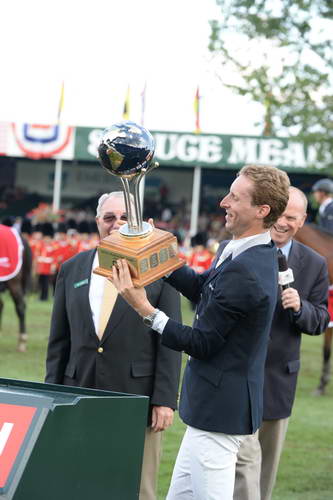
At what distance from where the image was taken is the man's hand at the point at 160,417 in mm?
4363

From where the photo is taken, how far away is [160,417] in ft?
14.3

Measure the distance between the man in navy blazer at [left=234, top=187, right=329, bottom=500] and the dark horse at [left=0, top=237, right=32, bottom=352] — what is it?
7.78 m

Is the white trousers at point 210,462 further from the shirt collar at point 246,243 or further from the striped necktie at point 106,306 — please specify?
the striped necktie at point 106,306

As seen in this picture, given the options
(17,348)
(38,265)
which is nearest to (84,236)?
(38,265)

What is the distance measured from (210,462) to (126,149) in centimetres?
118

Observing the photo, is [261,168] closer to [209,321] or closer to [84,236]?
[209,321]

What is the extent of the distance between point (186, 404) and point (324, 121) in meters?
12.0

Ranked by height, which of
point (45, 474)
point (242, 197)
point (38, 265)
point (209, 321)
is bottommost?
point (38, 265)

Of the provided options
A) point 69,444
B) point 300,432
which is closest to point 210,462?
point 69,444

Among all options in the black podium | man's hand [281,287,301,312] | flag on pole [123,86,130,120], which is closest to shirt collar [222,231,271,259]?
the black podium

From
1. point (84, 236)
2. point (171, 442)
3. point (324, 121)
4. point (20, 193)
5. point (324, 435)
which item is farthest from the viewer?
point (20, 193)

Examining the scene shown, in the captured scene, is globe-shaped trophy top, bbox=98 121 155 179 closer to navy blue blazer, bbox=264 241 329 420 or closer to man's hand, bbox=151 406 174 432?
man's hand, bbox=151 406 174 432

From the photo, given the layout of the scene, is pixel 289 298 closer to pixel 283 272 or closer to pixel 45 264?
pixel 283 272

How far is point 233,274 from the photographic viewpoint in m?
3.41
